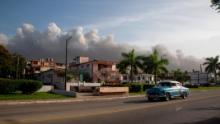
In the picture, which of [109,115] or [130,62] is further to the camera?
[130,62]

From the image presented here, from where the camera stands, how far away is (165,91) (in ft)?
98.6

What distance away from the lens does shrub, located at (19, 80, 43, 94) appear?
39.2 m

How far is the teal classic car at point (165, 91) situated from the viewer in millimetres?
29781

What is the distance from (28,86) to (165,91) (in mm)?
17102

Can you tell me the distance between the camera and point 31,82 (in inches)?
1571

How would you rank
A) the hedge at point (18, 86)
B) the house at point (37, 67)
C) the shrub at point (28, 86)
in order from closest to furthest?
the hedge at point (18, 86)
the shrub at point (28, 86)
the house at point (37, 67)

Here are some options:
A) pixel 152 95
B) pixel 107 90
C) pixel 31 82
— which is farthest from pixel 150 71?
pixel 152 95

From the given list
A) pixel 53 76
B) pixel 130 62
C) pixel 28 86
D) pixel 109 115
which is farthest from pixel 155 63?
pixel 109 115

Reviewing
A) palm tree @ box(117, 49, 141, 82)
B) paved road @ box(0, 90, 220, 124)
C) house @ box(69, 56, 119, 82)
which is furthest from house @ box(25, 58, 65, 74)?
paved road @ box(0, 90, 220, 124)

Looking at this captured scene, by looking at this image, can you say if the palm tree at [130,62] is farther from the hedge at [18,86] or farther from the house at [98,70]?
the hedge at [18,86]

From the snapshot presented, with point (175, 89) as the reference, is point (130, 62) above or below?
above

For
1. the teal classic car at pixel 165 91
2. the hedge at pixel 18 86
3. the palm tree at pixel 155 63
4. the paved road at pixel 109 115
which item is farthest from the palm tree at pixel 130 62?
the paved road at pixel 109 115

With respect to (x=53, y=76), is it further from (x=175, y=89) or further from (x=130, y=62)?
(x=175, y=89)

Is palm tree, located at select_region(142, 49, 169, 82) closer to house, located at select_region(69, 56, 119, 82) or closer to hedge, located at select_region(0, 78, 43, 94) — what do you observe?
house, located at select_region(69, 56, 119, 82)
